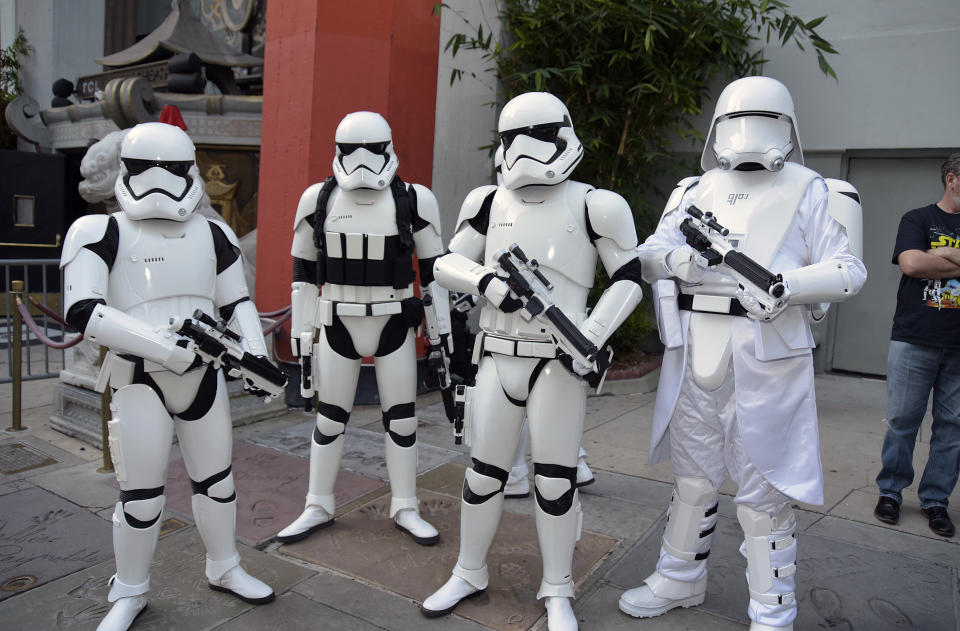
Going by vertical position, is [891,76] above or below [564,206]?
above

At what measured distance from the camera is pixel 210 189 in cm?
795

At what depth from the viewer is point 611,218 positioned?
2580 millimetres

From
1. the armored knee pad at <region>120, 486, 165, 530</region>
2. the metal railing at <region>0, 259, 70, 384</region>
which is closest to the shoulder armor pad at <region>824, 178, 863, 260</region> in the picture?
the armored knee pad at <region>120, 486, 165, 530</region>

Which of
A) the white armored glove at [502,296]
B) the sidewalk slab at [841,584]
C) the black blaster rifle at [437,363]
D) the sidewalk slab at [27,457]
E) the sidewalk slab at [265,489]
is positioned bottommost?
the sidewalk slab at [27,457]

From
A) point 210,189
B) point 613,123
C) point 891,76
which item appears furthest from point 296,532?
point 891,76

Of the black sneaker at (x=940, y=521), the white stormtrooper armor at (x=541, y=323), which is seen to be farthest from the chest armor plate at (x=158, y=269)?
the black sneaker at (x=940, y=521)

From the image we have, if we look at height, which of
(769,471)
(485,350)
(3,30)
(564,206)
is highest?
(3,30)

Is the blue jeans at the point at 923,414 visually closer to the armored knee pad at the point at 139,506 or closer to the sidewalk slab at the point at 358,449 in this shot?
the sidewalk slab at the point at 358,449

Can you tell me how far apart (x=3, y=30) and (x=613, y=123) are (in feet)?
39.2

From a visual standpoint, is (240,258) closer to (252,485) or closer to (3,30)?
(252,485)

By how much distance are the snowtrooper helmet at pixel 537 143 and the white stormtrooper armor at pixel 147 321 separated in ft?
3.97

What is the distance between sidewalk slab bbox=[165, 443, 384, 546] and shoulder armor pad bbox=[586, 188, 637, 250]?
2.18 m

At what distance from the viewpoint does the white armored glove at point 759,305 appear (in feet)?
7.55

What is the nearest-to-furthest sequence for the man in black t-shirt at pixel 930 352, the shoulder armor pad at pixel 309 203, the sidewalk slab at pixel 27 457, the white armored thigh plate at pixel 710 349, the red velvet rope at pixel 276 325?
1. the white armored thigh plate at pixel 710 349
2. the shoulder armor pad at pixel 309 203
3. the man in black t-shirt at pixel 930 352
4. the sidewalk slab at pixel 27 457
5. the red velvet rope at pixel 276 325
